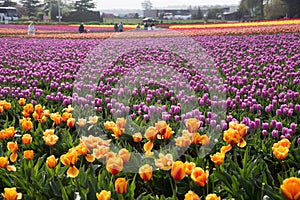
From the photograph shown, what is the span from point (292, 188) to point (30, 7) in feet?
253

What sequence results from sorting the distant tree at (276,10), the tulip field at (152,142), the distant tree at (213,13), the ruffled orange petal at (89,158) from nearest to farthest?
the tulip field at (152,142)
the ruffled orange petal at (89,158)
the distant tree at (276,10)
the distant tree at (213,13)

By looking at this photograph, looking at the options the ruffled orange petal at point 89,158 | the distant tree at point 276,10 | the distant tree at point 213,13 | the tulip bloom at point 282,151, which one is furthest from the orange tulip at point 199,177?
the distant tree at point 213,13

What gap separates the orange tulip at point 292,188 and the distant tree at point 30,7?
249 ft

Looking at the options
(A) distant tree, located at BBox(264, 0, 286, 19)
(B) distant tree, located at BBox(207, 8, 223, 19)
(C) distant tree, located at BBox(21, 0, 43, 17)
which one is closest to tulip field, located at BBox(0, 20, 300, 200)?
(A) distant tree, located at BBox(264, 0, 286, 19)

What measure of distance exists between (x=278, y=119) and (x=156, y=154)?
5.06ft

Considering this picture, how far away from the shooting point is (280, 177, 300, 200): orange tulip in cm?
183

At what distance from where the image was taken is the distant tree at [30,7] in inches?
2899

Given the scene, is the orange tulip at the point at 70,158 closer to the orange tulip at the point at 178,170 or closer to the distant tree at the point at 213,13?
the orange tulip at the point at 178,170

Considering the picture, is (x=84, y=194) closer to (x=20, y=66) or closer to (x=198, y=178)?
(x=198, y=178)

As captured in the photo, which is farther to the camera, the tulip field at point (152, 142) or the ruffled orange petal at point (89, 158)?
the ruffled orange petal at point (89, 158)

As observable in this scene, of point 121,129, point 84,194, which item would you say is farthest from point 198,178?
point 121,129

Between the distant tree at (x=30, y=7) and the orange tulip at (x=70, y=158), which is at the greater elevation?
the distant tree at (x=30, y=7)

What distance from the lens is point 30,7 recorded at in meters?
73.9

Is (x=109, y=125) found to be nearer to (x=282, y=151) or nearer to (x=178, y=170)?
(x=178, y=170)
